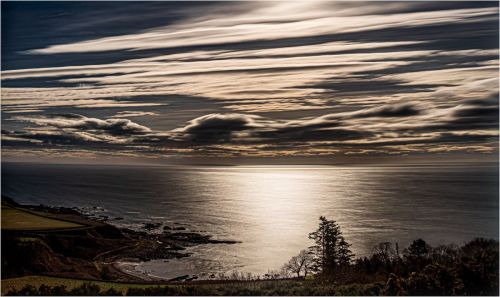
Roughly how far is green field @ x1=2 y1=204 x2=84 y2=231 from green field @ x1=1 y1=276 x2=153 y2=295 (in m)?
0.53

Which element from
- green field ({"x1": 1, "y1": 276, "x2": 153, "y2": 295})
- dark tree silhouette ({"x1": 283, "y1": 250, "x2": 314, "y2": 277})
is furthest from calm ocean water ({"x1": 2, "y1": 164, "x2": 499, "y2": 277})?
green field ({"x1": 1, "y1": 276, "x2": 153, "y2": 295})

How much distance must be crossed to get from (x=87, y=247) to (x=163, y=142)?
4.48ft

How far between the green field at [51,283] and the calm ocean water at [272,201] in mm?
252

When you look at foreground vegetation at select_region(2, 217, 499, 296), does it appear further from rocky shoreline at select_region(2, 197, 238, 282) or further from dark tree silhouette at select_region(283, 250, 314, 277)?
rocky shoreline at select_region(2, 197, 238, 282)

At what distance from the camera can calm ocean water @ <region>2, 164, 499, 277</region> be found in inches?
247

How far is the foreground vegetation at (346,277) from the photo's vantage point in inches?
241

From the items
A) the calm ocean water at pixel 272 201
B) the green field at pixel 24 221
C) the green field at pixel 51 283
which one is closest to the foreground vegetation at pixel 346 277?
the green field at pixel 51 283

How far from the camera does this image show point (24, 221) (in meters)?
6.52

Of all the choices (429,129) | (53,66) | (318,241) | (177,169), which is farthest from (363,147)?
(53,66)

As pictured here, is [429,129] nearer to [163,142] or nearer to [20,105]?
[163,142]

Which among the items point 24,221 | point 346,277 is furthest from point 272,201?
point 24,221

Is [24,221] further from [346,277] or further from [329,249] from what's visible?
[346,277]

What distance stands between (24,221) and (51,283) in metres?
0.74

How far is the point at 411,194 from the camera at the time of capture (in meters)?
6.60
